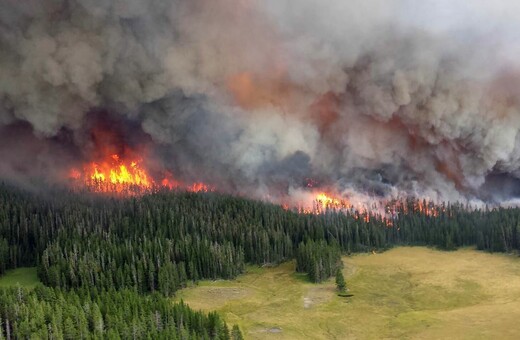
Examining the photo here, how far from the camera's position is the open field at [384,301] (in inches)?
5217

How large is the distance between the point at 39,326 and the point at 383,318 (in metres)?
72.4

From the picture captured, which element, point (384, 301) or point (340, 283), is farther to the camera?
point (340, 283)

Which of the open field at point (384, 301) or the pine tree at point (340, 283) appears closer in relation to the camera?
the open field at point (384, 301)

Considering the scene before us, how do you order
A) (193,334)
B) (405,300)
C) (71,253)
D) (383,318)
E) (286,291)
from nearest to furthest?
(193,334)
(383,318)
(405,300)
(286,291)
(71,253)

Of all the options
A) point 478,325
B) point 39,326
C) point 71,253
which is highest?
point 71,253

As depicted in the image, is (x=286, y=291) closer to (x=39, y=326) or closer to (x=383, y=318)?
(x=383, y=318)

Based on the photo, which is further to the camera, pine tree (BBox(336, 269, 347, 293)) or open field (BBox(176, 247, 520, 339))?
pine tree (BBox(336, 269, 347, 293))

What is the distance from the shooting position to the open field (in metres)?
132

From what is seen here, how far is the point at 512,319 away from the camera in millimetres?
132375

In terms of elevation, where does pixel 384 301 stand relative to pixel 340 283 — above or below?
below

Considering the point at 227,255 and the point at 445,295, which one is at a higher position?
the point at 227,255

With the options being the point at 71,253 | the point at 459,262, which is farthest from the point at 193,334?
the point at 459,262

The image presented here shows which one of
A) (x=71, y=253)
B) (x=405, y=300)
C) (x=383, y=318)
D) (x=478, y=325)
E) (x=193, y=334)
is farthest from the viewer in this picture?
(x=71, y=253)

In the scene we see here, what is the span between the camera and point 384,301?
15550cm
